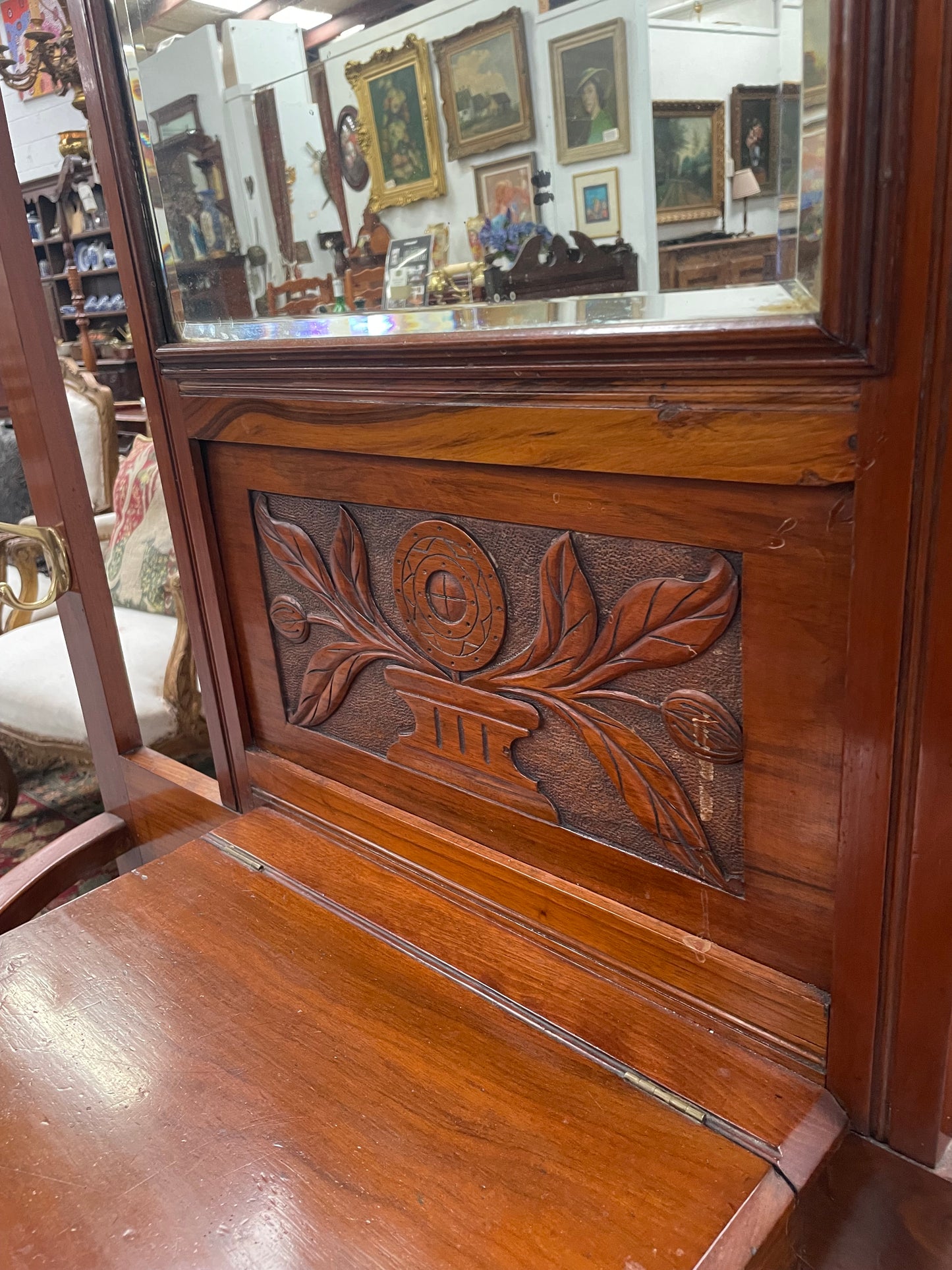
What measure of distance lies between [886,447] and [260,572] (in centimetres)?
62

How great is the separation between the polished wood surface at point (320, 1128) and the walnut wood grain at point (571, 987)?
0.02 metres

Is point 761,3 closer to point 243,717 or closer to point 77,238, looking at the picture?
point 243,717

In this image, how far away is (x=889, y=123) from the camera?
1.35ft

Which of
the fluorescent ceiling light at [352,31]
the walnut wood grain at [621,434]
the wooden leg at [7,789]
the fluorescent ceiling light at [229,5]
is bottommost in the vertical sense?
the wooden leg at [7,789]

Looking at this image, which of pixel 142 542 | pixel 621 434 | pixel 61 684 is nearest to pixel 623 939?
pixel 621 434

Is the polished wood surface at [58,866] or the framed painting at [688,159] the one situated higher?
the framed painting at [688,159]

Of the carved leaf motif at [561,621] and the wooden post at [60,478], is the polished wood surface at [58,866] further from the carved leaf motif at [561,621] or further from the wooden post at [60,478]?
the carved leaf motif at [561,621]

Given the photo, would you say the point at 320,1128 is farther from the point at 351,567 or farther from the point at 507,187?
the point at 507,187

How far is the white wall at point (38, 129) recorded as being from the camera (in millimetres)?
4688

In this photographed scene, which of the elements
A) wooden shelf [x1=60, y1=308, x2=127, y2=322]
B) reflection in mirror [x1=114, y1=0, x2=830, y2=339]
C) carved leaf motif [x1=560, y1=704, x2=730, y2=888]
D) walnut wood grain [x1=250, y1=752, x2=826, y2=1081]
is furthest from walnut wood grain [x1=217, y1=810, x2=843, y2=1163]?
wooden shelf [x1=60, y1=308, x2=127, y2=322]

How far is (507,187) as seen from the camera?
0.60m

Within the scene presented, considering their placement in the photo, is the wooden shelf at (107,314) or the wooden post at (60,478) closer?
the wooden post at (60,478)

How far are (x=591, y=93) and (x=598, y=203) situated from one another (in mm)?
61

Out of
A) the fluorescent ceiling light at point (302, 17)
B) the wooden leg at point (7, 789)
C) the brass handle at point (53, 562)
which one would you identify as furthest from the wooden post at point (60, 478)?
the wooden leg at point (7, 789)
